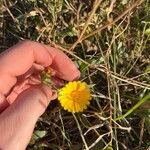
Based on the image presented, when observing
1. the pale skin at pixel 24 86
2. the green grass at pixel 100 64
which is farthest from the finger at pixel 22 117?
the green grass at pixel 100 64

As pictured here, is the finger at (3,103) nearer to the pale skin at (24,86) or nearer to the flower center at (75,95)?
the pale skin at (24,86)

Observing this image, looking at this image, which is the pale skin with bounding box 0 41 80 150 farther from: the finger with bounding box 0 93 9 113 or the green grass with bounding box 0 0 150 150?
the green grass with bounding box 0 0 150 150

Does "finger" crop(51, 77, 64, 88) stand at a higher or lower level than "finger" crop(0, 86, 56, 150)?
lower

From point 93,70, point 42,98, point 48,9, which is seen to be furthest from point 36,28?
point 42,98

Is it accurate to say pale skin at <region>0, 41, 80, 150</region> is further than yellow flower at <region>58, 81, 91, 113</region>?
No

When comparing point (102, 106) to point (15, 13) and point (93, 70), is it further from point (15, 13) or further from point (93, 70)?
point (15, 13)

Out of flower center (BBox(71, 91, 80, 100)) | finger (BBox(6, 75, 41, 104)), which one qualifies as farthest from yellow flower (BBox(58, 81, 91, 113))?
finger (BBox(6, 75, 41, 104))
